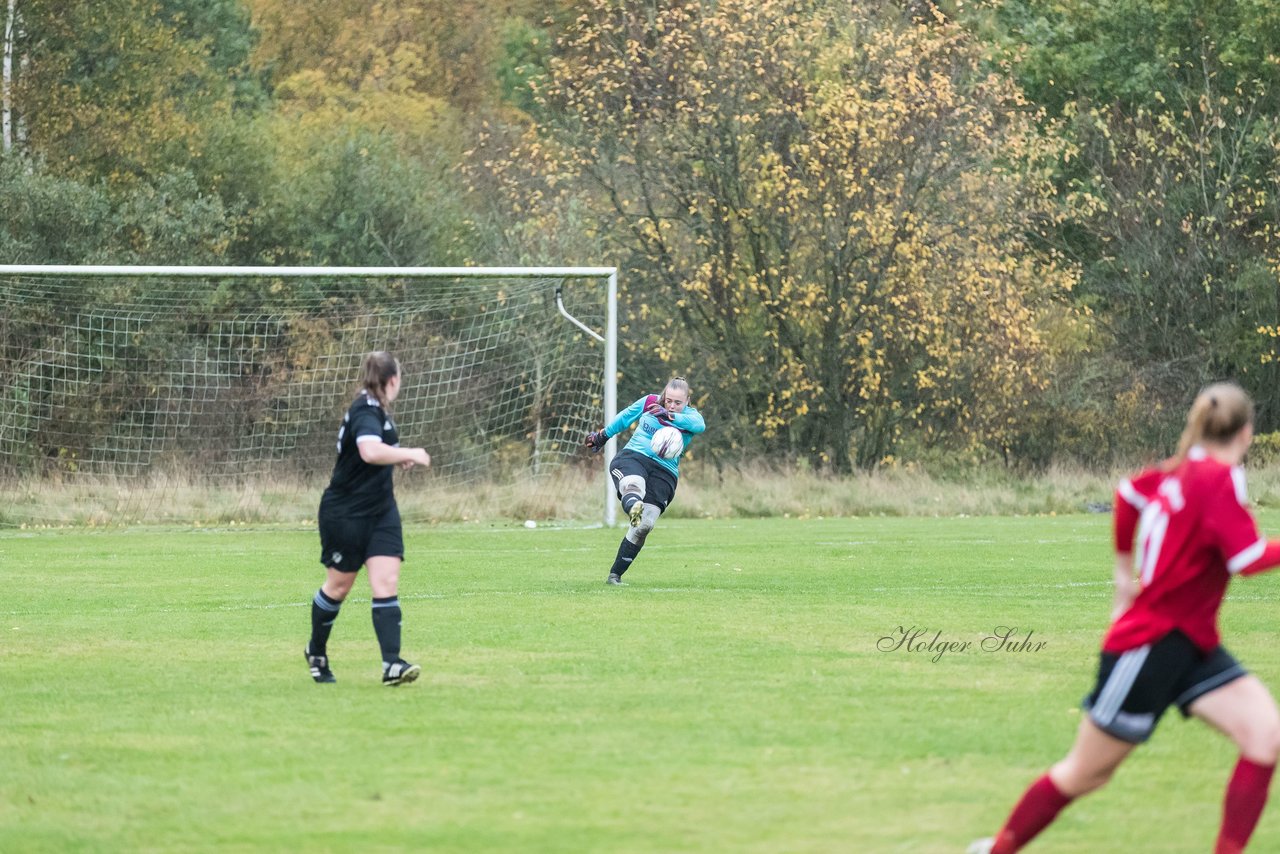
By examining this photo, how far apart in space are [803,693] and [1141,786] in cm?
234

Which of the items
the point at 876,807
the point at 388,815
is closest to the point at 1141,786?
the point at 876,807

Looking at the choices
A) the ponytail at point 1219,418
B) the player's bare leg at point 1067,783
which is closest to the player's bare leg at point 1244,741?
the player's bare leg at point 1067,783

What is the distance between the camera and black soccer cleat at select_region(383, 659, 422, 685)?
9039 millimetres

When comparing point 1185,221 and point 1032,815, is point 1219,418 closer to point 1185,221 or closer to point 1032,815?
point 1032,815

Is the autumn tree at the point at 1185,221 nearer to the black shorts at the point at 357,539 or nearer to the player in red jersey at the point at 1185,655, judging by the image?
the black shorts at the point at 357,539

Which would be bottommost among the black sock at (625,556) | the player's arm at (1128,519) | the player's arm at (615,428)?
the black sock at (625,556)

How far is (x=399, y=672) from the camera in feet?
29.7

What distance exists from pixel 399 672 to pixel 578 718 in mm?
1269

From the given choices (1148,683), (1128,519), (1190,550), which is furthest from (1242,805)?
(1128,519)

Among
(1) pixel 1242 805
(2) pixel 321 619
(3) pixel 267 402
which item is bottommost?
(3) pixel 267 402

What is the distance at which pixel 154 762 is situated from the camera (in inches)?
285

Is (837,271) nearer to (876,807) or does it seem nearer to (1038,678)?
(1038,678)

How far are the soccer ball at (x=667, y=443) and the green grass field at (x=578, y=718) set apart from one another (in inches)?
43.4

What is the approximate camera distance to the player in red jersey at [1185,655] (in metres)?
5.26
